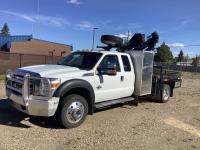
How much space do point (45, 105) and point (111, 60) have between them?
2657 mm

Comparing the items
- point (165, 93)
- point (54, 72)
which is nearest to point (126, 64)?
point (54, 72)

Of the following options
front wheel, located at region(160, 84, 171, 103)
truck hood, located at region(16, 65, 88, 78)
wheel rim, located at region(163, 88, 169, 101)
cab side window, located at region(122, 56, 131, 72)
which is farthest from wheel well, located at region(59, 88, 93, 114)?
wheel rim, located at region(163, 88, 169, 101)

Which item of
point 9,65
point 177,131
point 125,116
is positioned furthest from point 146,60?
point 9,65

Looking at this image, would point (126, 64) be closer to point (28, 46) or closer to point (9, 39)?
point (28, 46)

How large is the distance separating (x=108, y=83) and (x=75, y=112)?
1.45 m

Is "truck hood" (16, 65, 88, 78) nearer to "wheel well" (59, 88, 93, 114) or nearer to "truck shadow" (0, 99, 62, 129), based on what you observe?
"wheel well" (59, 88, 93, 114)

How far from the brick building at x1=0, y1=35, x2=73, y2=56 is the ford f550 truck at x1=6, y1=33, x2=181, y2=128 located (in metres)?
38.5

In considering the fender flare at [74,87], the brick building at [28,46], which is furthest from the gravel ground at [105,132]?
the brick building at [28,46]

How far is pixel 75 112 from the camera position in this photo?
6691mm

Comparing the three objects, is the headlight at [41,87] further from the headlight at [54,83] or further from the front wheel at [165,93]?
the front wheel at [165,93]

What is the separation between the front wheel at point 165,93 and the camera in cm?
1086

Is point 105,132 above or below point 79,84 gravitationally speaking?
below

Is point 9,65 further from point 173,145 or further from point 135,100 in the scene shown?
point 173,145

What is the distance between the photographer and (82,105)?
22.5 feet
